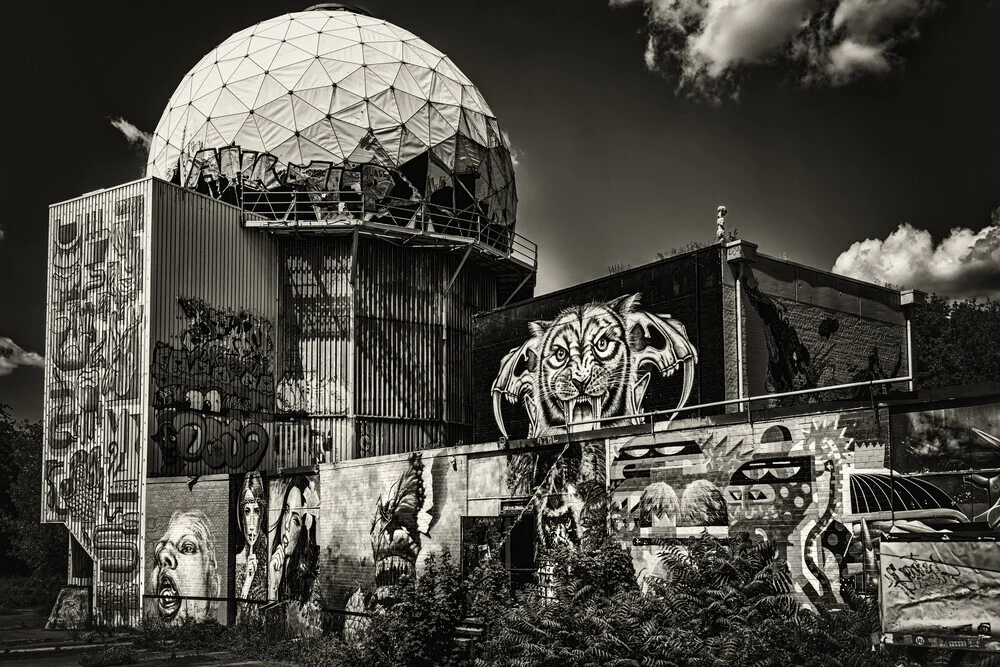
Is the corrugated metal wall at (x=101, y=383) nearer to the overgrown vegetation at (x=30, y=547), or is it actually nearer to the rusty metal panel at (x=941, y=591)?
the overgrown vegetation at (x=30, y=547)

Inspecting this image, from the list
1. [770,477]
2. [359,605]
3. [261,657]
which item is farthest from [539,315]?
[770,477]

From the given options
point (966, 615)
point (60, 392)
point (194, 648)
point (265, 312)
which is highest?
point (265, 312)

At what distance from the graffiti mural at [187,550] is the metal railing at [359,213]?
817 centimetres

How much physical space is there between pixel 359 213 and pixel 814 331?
14.2 metres

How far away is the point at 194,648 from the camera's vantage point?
73.3 ft

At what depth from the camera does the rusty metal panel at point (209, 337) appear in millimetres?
26672

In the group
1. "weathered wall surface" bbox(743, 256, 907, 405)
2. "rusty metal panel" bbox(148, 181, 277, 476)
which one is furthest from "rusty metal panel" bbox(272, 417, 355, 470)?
"weathered wall surface" bbox(743, 256, 907, 405)

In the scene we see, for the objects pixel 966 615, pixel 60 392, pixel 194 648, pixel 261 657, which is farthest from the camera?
pixel 60 392

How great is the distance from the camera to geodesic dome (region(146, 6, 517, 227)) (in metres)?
30.9

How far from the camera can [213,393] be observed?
2769cm

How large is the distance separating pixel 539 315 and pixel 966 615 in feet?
48.9

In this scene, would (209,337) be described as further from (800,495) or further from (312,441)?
(800,495)

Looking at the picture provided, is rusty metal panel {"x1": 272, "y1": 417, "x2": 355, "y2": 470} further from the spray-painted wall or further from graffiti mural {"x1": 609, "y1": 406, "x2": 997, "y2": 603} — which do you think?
graffiti mural {"x1": 609, "y1": 406, "x2": 997, "y2": 603}

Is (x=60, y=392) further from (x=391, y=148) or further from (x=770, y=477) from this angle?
(x=770, y=477)
